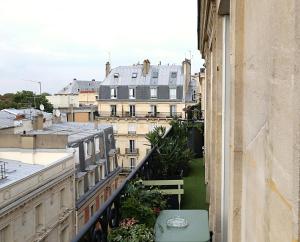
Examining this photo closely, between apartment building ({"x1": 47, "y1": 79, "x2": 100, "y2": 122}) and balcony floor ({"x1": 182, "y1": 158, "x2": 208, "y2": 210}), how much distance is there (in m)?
43.0

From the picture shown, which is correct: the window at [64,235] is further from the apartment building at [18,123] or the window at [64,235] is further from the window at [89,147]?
the apartment building at [18,123]

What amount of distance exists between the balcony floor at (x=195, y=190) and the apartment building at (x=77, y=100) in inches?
1694

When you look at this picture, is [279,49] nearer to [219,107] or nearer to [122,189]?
[219,107]

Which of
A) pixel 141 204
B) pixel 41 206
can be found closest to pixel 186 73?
pixel 41 206

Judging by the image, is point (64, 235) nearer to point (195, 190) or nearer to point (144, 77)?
point (195, 190)

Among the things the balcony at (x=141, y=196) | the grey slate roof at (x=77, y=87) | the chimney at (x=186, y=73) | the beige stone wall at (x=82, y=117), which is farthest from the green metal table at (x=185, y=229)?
the grey slate roof at (x=77, y=87)

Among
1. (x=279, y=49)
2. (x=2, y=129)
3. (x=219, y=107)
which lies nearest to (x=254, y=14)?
(x=279, y=49)

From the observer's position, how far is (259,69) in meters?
1.40

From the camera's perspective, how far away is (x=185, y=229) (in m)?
4.45

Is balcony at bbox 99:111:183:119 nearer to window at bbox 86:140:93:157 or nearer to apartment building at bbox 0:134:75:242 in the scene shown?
window at bbox 86:140:93:157

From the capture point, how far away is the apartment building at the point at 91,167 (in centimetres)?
2703

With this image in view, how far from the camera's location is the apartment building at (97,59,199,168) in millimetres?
49906

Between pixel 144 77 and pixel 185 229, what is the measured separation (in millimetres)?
47913

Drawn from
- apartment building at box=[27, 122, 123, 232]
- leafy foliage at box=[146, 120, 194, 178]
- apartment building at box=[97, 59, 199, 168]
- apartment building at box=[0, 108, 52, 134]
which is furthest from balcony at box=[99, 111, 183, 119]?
leafy foliage at box=[146, 120, 194, 178]
